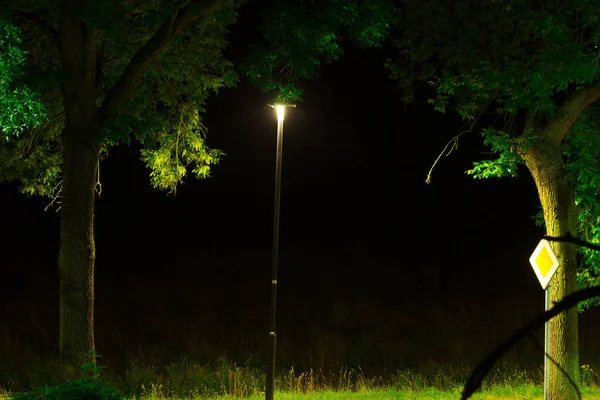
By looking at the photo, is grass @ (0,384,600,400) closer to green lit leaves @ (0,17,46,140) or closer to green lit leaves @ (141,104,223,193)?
green lit leaves @ (0,17,46,140)

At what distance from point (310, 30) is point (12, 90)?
17.3ft

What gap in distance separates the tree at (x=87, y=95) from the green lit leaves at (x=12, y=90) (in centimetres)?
2

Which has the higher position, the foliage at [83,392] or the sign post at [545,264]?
the sign post at [545,264]

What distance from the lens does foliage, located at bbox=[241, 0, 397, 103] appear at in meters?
14.0

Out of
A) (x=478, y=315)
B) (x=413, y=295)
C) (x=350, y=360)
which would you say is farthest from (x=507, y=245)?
(x=350, y=360)

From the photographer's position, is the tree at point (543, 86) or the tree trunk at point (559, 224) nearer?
the tree at point (543, 86)

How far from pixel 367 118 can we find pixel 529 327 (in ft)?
161

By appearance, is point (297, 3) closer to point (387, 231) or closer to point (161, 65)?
point (161, 65)

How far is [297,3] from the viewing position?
15.0 metres

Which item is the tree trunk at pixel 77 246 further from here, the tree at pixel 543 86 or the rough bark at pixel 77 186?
the tree at pixel 543 86

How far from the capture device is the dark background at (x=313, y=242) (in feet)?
87.6

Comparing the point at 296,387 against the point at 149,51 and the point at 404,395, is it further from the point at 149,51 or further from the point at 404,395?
the point at 149,51

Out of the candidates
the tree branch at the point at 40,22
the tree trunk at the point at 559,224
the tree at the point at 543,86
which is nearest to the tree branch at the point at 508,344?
the tree at the point at 543,86

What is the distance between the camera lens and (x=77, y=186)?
14.0 m
